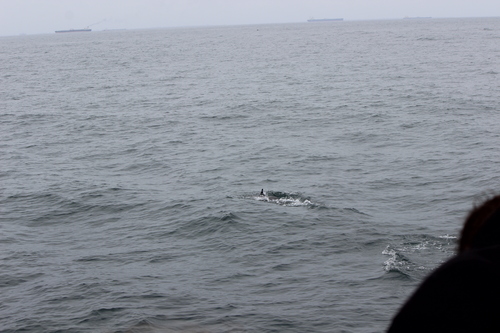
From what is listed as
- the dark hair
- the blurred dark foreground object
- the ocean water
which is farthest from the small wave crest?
the blurred dark foreground object

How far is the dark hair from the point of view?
152cm

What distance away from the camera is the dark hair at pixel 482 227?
59.8 inches

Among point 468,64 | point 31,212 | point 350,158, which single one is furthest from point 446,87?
point 31,212

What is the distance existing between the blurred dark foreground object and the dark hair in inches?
2.2

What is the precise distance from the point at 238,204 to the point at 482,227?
78.6ft

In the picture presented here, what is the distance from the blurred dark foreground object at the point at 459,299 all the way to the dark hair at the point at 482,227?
0.19ft

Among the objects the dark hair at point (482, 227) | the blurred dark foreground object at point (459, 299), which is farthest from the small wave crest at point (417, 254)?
the blurred dark foreground object at point (459, 299)

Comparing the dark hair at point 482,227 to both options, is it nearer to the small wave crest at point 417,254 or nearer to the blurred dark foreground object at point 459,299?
the blurred dark foreground object at point 459,299

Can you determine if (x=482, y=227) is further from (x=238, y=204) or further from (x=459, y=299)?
(x=238, y=204)

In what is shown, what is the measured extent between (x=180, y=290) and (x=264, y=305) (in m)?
2.57

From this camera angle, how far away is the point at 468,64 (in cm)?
7512

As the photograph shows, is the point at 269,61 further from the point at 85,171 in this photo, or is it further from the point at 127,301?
the point at 127,301

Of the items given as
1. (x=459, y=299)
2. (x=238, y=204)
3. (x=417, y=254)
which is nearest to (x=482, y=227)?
(x=459, y=299)

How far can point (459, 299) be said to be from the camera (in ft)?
4.42
